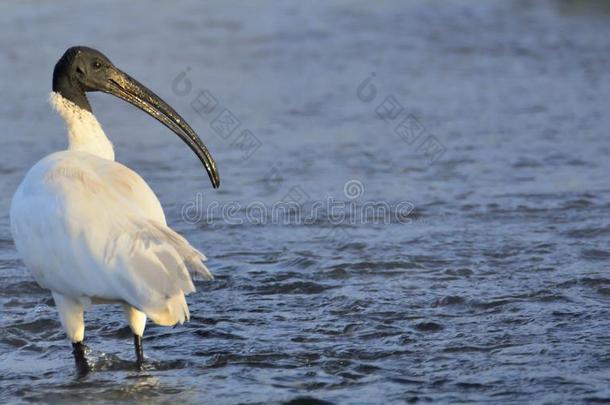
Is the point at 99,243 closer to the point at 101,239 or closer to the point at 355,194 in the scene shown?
the point at 101,239

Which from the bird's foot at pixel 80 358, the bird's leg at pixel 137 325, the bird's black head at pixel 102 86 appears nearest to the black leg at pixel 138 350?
the bird's leg at pixel 137 325

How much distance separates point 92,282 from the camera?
561 centimetres

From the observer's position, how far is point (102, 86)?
6.77m

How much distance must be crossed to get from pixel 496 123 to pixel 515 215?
2940 mm

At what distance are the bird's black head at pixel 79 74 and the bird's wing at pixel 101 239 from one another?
2.23 ft

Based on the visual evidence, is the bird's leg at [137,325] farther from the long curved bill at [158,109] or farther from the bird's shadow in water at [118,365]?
the long curved bill at [158,109]

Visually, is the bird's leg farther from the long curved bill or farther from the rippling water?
the long curved bill

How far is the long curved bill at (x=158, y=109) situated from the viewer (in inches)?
267

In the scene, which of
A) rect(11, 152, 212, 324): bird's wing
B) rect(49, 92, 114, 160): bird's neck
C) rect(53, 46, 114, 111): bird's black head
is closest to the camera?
rect(11, 152, 212, 324): bird's wing

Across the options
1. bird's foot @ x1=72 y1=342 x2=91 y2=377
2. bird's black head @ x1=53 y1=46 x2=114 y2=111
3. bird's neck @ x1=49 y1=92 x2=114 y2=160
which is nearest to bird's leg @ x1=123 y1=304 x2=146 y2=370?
bird's foot @ x1=72 y1=342 x2=91 y2=377

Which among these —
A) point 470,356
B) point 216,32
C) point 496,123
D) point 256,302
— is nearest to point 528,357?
point 470,356

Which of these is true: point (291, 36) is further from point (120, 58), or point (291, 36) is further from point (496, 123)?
point (496, 123)

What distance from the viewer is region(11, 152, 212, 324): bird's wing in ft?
18.0

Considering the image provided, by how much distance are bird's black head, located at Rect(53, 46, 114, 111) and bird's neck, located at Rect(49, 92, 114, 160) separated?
0.16 feet
